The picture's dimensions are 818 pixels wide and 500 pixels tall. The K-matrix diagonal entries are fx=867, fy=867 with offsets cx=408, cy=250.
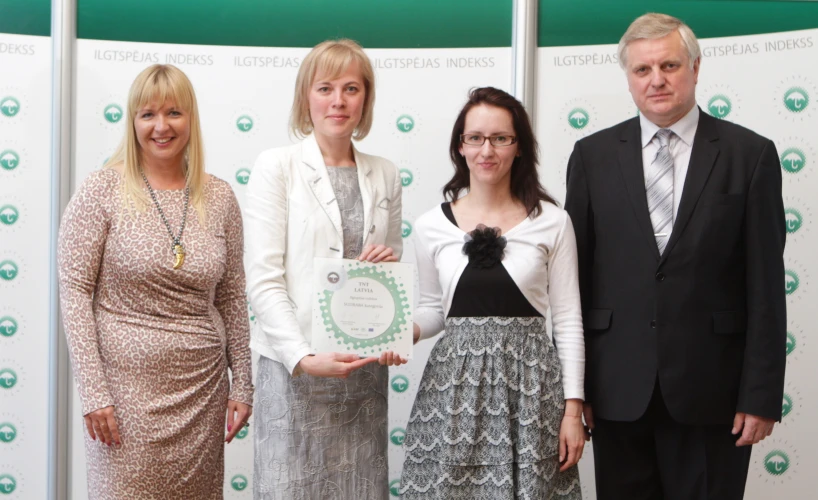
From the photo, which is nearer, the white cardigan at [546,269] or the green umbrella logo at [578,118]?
the white cardigan at [546,269]

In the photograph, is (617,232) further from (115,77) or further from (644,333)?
(115,77)

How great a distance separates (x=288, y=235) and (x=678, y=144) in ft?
4.04

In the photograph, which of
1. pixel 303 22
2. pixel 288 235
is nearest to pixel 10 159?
pixel 303 22

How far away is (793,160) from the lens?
151 inches

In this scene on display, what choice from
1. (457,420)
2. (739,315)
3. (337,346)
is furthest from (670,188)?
(337,346)

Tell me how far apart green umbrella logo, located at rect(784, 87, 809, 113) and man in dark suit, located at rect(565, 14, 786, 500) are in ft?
4.49

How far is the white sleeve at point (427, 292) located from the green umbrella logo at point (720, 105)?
1.87m

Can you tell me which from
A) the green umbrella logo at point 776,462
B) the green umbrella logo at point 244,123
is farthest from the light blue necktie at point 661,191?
the green umbrella logo at point 244,123

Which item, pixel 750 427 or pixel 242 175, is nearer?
pixel 750 427

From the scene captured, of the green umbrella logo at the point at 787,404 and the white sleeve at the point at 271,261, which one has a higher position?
the white sleeve at the point at 271,261

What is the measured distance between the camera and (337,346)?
2.45 meters

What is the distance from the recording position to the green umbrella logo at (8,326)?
3920 millimetres

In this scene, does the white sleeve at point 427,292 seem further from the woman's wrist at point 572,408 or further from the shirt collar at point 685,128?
the shirt collar at point 685,128

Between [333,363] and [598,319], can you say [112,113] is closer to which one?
[333,363]
